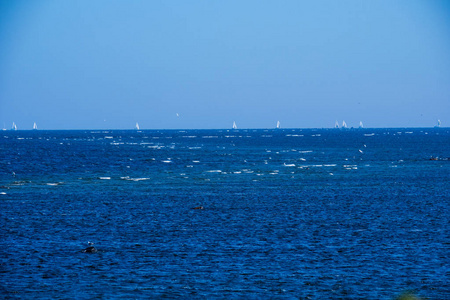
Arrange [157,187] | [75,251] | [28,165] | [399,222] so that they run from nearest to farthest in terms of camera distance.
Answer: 1. [75,251]
2. [399,222]
3. [157,187]
4. [28,165]

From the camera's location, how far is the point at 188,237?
139 ft

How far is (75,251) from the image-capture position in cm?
3784

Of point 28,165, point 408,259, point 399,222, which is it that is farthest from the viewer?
point 28,165

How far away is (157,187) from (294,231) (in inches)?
1330

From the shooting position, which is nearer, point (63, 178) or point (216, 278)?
point (216, 278)

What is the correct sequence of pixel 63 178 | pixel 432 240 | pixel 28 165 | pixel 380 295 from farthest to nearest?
pixel 28 165, pixel 63 178, pixel 432 240, pixel 380 295

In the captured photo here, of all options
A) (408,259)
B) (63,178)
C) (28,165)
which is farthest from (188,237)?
(28,165)

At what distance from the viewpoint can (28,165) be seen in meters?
112

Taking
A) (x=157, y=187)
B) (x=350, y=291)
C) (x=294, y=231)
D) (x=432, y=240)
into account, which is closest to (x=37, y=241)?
(x=294, y=231)

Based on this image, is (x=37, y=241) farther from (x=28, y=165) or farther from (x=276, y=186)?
(x=28, y=165)

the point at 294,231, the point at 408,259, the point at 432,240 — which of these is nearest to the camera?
the point at 408,259

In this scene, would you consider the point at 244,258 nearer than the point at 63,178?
Yes

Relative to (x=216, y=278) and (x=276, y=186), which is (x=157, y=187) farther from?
(x=216, y=278)

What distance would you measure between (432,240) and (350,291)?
1272 centimetres
